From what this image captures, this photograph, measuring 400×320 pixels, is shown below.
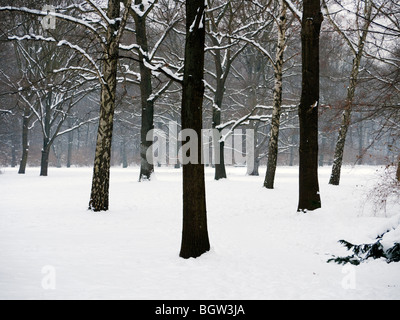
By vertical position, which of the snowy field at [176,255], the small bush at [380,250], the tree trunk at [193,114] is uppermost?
the tree trunk at [193,114]

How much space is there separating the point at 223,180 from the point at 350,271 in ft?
45.2

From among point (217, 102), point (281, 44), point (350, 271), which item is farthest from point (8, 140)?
point (350, 271)

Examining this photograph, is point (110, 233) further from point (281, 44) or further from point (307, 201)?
point (281, 44)

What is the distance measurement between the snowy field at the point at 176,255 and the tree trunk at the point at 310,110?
57 centimetres

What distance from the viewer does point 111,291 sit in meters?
3.90

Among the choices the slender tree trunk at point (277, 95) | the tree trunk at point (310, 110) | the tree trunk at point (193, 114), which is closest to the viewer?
the tree trunk at point (193, 114)

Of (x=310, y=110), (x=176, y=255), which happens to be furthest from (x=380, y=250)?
(x=310, y=110)

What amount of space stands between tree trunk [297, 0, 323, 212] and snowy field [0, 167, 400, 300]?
1.88 feet

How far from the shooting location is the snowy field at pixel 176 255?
4004 mm

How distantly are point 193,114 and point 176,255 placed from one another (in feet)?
7.70

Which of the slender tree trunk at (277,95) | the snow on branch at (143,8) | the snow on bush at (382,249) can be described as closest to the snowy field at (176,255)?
the snow on bush at (382,249)

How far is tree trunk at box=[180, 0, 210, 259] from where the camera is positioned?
5.23 metres

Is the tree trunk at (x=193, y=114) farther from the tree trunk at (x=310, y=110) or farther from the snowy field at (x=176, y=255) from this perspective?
the tree trunk at (x=310, y=110)

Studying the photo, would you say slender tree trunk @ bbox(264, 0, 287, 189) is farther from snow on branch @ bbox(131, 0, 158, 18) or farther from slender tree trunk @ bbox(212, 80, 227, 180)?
snow on branch @ bbox(131, 0, 158, 18)
